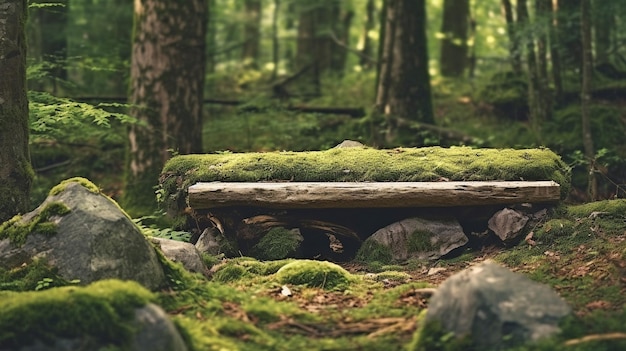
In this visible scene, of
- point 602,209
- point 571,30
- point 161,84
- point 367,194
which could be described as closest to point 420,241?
point 367,194

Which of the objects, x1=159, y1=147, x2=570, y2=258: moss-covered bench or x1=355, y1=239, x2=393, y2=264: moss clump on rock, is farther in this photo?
x1=355, y1=239, x2=393, y2=264: moss clump on rock

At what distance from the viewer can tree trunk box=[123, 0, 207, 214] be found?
1022 cm

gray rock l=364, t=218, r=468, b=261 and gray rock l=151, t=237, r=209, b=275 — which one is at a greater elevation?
gray rock l=151, t=237, r=209, b=275

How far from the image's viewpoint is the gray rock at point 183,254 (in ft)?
19.8

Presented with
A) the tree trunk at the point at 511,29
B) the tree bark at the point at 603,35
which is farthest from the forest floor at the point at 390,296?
the tree bark at the point at 603,35

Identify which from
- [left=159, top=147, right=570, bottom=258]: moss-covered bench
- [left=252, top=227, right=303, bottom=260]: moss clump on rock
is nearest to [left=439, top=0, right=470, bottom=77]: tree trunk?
[left=159, top=147, right=570, bottom=258]: moss-covered bench

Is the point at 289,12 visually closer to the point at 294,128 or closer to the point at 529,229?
the point at 294,128

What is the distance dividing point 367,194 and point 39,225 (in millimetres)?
3038

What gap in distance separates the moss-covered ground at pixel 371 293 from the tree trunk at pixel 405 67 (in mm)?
5965

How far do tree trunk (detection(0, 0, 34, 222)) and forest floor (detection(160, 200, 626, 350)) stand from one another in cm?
187

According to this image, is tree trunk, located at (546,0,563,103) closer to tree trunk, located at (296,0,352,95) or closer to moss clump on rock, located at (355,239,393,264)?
tree trunk, located at (296,0,352,95)

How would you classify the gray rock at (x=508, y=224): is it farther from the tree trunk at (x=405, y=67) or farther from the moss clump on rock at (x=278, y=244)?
the tree trunk at (x=405, y=67)

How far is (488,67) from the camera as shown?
24094 millimetres

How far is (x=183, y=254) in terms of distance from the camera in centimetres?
611
